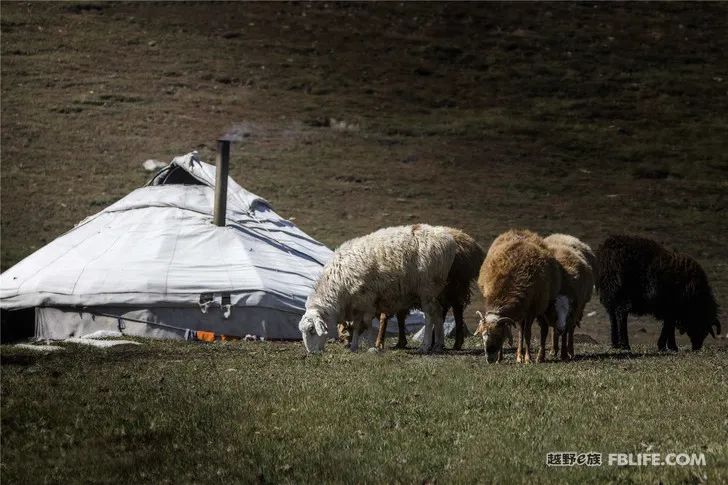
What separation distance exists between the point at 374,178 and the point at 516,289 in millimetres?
27338

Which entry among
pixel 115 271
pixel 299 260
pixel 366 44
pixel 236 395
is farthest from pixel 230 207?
pixel 366 44

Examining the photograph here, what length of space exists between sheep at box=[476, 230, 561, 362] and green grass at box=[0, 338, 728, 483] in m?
0.58

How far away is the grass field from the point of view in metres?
9.50

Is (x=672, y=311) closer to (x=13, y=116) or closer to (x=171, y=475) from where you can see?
(x=171, y=475)

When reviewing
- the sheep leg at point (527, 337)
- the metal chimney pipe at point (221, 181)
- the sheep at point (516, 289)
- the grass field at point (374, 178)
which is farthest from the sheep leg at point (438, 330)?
the metal chimney pipe at point (221, 181)

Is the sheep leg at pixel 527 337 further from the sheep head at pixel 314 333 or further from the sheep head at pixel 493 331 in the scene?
the sheep head at pixel 314 333

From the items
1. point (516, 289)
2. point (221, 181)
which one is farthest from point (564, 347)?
point (221, 181)

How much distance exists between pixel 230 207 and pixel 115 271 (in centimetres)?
353

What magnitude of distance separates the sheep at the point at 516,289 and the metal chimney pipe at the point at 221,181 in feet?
25.8

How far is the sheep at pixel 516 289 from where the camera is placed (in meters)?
14.2

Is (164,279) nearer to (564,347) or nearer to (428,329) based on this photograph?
(428,329)

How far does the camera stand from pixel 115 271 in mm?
20266

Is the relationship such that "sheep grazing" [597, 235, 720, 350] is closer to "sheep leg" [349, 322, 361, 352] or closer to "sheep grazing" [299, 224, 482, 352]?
"sheep grazing" [299, 224, 482, 352]

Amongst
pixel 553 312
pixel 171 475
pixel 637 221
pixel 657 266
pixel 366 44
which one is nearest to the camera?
pixel 171 475
